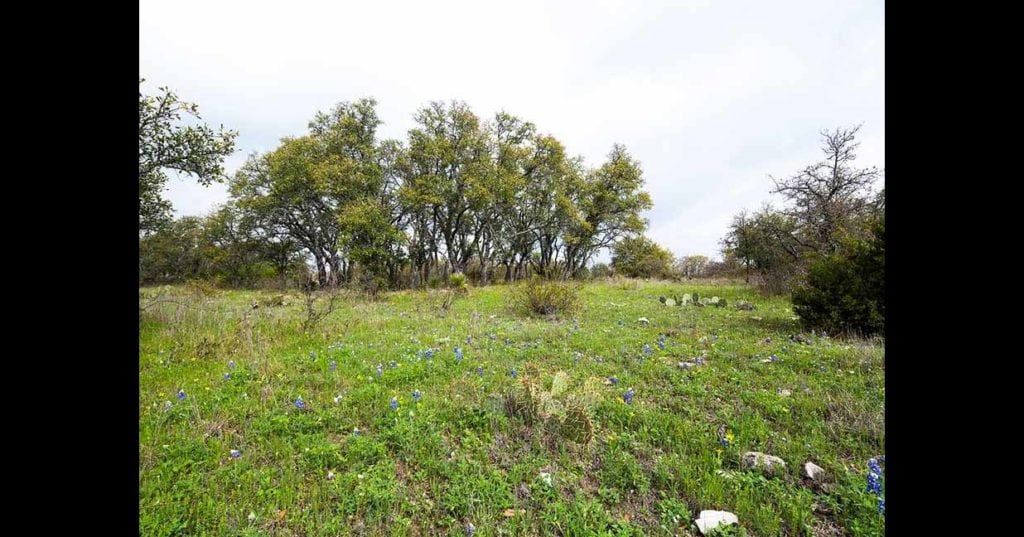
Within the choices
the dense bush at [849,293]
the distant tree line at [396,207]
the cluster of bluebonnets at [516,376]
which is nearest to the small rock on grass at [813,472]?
the cluster of bluebonnets at [516,376]

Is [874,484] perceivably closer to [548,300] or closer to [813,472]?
[813,472]

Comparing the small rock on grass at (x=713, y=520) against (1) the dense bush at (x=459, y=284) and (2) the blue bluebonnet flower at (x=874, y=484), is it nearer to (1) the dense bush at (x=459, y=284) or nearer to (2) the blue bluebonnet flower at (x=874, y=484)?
(2) the blue bluebonnet flower at (x=874, y=484)

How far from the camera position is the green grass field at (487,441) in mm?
1937

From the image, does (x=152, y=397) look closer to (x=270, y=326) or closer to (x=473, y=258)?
(x=270, y=326)

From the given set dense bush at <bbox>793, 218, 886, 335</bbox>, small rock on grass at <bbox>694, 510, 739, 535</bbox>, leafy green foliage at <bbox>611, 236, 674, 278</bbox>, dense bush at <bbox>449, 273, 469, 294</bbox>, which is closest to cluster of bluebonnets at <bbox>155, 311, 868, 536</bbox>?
small rock on grass at <bbox>694, 510, 739, 535</bbox>

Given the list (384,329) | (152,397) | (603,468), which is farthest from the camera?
(384,329)

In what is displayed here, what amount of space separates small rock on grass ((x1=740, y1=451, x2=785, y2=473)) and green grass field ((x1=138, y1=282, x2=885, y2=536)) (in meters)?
0.05

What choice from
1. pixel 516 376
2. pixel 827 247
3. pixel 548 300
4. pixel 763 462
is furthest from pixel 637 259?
pixel 763 462

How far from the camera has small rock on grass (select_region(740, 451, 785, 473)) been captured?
234 centimetres

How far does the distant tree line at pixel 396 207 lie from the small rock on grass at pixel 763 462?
15039 mm
